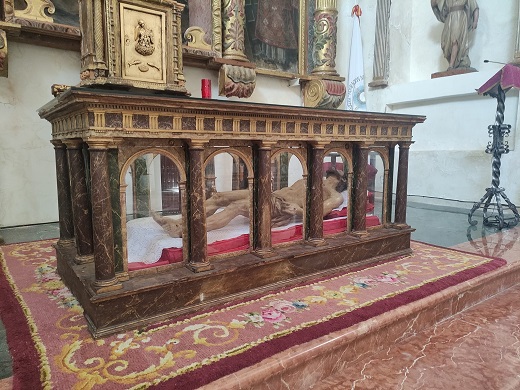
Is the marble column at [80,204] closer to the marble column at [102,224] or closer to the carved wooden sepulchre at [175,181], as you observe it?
the carved wooden sepulchre at [175,181]

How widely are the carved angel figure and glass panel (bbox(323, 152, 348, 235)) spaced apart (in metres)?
1.78

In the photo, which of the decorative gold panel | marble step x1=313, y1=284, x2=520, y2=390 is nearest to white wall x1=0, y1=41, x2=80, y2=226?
the decorative gold panel

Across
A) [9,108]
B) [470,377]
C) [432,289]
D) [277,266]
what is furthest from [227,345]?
[9,108]

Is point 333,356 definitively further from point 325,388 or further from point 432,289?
point 432,289

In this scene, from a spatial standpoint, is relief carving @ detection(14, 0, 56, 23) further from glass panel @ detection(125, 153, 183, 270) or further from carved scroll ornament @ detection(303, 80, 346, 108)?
carved scroll ornament @ detection(303, 80, 346, 108)

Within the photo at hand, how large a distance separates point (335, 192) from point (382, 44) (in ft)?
19.3

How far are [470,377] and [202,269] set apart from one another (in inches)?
64.4

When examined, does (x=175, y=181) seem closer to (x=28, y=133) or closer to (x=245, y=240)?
(x=245, y=240)

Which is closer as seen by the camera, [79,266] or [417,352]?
[417,352]

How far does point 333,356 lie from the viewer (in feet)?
6.70

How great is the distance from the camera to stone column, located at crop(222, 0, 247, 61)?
578 centimetres

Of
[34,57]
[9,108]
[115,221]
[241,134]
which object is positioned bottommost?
[115,221]

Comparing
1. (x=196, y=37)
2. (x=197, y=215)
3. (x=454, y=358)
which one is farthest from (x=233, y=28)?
(x=454, y=358)

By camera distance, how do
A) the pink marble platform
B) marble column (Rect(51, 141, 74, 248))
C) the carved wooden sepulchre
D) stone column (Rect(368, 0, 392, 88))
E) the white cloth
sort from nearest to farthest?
the pink marble platform → the carved wooden sepulchre → marble column (Rect(51, 141, 74, 248)) → the white cloth → stone column (Rect(368, 0, 392, 88))
